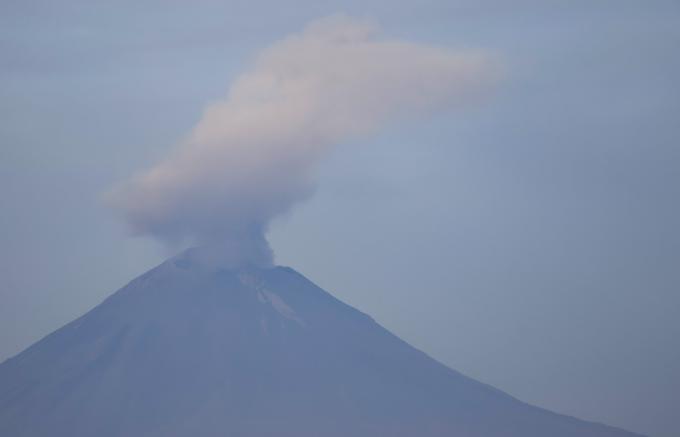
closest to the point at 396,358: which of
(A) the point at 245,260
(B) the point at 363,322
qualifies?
(B) the point at 363,322

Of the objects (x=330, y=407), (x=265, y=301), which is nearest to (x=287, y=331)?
(x=265, y=301)

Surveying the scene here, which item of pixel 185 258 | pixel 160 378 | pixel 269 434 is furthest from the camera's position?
pixel 185 258

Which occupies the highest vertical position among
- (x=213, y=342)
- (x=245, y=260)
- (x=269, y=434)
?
(x=245, y=260)

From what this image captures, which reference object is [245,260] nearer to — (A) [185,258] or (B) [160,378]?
(A) [185,258]

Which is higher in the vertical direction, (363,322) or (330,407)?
(363,322)

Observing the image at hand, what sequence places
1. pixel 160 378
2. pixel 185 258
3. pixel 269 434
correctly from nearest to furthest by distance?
pixel 269 434 → pixel 160 378 → pixel 185 258

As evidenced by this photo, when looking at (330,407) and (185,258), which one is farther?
(185,258)

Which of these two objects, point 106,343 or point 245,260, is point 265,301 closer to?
point 245,260
